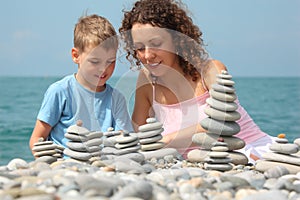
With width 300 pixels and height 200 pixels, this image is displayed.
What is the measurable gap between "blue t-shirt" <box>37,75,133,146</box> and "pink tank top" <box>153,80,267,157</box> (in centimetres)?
46

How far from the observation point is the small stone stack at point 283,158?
3504mm

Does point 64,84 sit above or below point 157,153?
above

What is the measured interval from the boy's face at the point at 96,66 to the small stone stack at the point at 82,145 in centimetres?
92

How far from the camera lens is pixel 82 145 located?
3.65 metres

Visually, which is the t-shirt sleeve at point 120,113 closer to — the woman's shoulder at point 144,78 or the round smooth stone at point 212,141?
the woman's shoulder at point 144,78

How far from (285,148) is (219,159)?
475mm

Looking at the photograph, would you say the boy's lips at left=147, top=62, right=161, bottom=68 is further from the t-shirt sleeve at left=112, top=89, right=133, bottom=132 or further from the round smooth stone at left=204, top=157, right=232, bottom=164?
the round smooth stone at left=204, top=157, right=232, bottom=164

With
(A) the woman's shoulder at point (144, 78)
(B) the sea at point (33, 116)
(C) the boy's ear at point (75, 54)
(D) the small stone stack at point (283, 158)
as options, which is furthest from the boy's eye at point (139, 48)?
(B) the sea at point (33, 116)

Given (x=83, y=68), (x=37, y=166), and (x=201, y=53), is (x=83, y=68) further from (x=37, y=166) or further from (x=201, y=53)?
(x=37, y=166)

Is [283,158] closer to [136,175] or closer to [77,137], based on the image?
[136,175]

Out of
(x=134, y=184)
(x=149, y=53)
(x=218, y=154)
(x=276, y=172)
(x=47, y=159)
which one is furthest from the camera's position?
(x=149, y=53)

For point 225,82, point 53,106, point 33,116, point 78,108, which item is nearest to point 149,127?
point 225,82

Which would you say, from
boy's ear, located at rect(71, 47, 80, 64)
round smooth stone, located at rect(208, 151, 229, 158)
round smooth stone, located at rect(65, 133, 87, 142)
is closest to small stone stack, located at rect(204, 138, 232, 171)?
round smooth stone, located at rect(208, 151, 229, 158)

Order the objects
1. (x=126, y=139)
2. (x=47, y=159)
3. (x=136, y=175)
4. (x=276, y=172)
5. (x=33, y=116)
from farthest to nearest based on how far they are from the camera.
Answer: (x=33, y=116), (x=47, y=159), (x=126, y=139), (x=276, y=172), (x=136, y=175)
